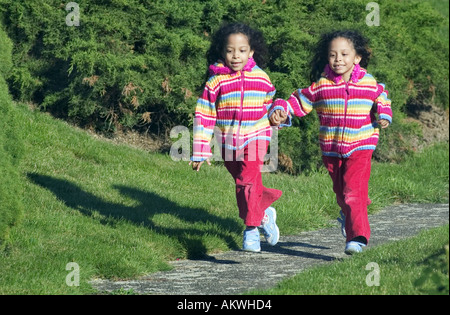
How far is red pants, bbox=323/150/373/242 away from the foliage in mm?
2659

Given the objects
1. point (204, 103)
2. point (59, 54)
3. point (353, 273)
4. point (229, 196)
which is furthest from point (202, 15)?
point (353, 273)

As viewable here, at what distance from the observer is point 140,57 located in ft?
27.6

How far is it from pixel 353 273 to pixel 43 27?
5130 mm

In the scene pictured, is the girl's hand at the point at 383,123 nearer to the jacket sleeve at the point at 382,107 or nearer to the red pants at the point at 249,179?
the jacket sleeve at the point at 382,107

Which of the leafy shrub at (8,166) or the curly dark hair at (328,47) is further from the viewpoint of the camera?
the curly dark hair at (328,47)

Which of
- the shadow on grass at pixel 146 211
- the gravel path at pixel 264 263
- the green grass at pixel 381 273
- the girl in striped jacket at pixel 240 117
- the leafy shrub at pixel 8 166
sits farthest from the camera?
the shadow on grass at pixel 146 211

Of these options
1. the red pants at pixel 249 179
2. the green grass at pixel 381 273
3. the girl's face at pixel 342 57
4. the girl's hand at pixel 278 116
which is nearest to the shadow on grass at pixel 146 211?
the red pants at pixel 249 179

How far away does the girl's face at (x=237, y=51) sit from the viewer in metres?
5.83

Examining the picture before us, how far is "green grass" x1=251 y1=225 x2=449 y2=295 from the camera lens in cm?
445

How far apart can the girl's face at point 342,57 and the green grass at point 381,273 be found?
1.28 metres

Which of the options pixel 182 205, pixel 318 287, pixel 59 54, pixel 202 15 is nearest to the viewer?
pixel 318 287

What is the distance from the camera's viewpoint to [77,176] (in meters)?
7.40

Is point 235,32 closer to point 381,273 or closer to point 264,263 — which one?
point 264,263
